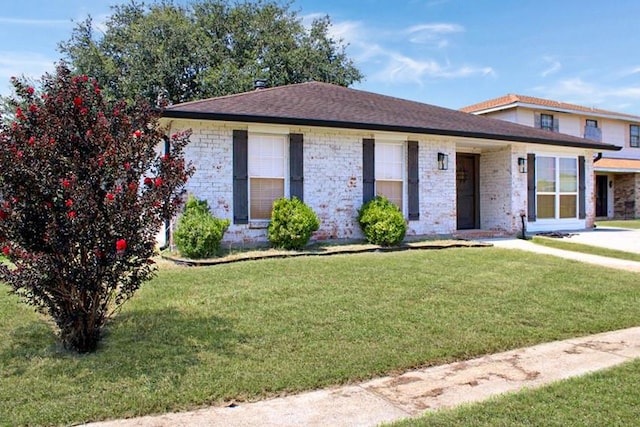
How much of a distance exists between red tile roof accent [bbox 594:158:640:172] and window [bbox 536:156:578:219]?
10.6m

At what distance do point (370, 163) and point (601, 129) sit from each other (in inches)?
889

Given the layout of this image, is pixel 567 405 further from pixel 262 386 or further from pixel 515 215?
pixel 515 215

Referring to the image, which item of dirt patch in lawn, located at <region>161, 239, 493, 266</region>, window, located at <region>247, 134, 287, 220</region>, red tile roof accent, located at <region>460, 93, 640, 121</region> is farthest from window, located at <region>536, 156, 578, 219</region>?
red tile roof accent, located at <region>460, 93, 640, 121</region>

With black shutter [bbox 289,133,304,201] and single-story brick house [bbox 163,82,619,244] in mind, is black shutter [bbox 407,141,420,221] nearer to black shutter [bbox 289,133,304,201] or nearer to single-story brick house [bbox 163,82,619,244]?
single-story brick house [bbox 163,82,619,244]

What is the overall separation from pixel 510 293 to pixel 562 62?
1805 cm

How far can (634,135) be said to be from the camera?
2917cm

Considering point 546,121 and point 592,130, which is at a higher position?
point 546,121

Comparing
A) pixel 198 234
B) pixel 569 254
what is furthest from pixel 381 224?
pixel 569 254

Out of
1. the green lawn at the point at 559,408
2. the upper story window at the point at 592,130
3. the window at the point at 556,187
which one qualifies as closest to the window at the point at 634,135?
the upper story window at the point at 592,130

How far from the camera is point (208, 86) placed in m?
23.5

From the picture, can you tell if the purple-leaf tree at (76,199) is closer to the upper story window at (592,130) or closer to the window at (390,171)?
the window at (390,171)

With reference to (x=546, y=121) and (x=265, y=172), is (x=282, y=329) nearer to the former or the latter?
(x=265, y=172)

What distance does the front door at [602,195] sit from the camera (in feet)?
87.1

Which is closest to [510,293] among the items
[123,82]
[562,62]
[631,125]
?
[562,62]
